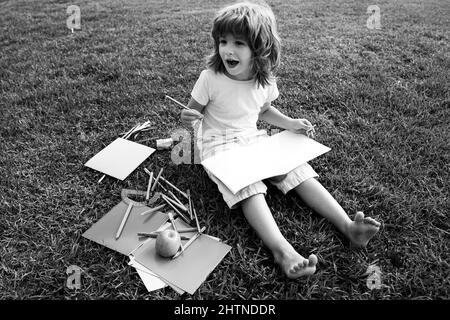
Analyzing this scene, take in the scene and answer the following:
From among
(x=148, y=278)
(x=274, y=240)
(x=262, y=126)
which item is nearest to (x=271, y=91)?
(x=262, y=126)

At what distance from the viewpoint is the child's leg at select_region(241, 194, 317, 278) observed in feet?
5.13

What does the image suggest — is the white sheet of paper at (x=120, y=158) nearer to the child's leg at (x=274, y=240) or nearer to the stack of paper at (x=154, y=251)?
the stack of paper at (x=154, y=251)

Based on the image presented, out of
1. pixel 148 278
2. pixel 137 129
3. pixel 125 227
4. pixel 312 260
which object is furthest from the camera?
pixel 137 129

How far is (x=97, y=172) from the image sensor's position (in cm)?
234

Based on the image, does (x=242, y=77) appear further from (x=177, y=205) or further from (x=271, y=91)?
(x=177, y=205)

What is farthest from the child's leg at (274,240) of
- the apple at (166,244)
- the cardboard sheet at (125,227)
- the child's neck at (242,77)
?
the child's neck at (242,77)

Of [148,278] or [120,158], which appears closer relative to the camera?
[148,278]

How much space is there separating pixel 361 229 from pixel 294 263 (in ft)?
1.34

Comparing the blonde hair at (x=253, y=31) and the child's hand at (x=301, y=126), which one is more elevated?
the blonde hair at (x=253, y=31)

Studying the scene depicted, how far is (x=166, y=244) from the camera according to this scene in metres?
1.71

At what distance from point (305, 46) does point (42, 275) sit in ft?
12.8

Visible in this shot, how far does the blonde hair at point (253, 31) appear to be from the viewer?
1.98 m

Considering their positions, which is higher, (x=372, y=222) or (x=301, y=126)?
(x=301, y=126)

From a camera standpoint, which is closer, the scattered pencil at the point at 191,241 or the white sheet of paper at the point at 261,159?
the scattered pencil at the point at 191,241
